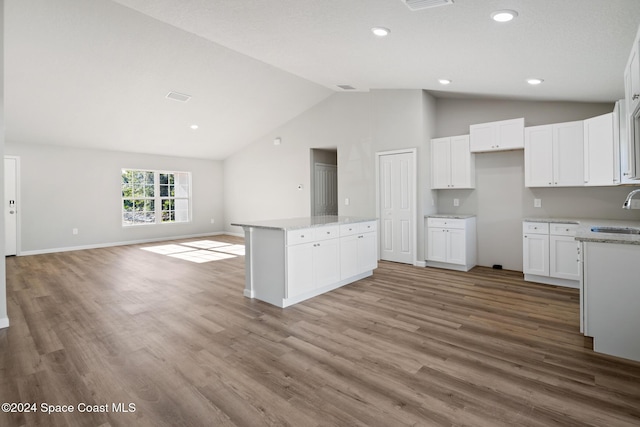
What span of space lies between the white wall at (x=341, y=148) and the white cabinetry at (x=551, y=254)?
5.22ft

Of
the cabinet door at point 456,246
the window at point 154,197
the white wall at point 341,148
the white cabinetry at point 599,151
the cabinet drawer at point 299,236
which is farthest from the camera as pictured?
the window at point 154,197

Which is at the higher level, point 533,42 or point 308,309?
point 533,42

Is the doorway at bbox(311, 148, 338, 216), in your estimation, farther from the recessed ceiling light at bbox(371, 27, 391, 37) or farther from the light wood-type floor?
the recessed ceiling light at bbox(371, 27, 391, 37)

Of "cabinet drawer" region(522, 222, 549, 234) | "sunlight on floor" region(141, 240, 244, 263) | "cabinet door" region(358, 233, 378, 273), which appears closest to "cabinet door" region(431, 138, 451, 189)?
"cabinet drawer" region(522, 222, 549, 234)

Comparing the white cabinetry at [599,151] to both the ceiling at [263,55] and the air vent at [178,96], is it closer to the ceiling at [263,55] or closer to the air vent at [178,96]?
the ceiling at [263,55]

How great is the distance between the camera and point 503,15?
8.31 feet

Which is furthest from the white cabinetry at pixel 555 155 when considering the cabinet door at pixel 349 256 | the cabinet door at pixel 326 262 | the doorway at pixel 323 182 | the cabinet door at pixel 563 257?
the doorway at pixel 323 182

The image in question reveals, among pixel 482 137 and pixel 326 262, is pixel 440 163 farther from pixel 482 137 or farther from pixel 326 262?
pixel 326 262

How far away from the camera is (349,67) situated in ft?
15.3

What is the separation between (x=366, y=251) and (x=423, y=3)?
3.13m

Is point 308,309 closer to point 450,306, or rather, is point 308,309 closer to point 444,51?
point 450,306

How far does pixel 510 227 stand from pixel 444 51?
3.08 metres

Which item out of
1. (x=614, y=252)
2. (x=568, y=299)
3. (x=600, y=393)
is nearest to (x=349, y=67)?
(x=614, y=252)

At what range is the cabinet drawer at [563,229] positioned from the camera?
4.21m
